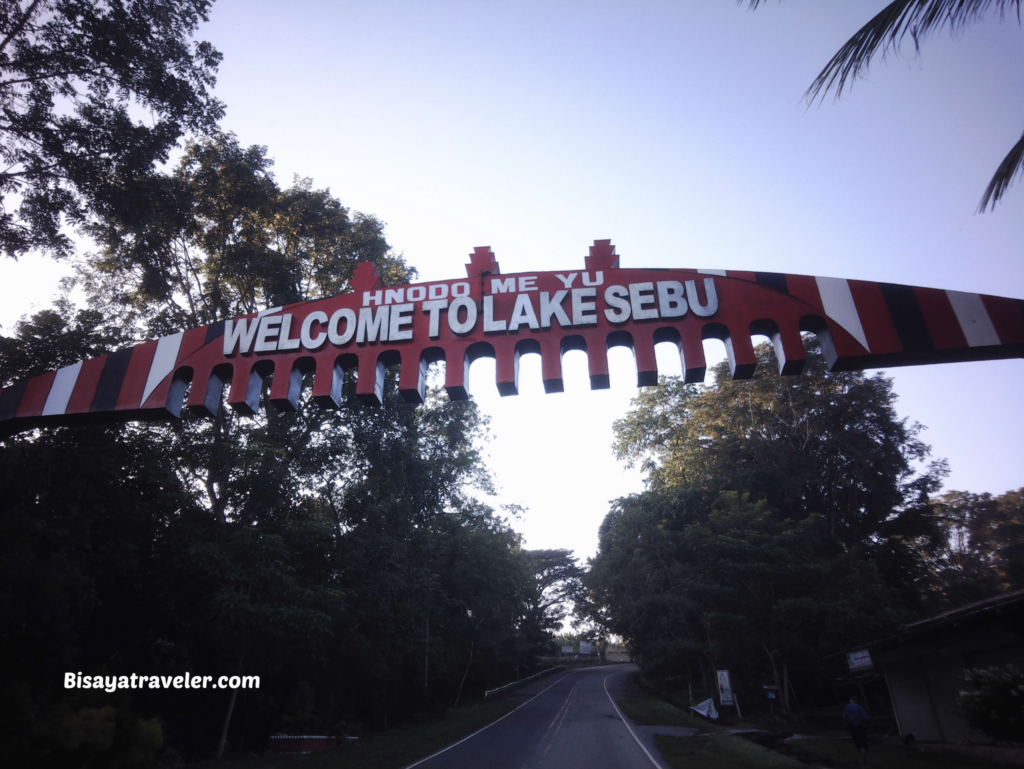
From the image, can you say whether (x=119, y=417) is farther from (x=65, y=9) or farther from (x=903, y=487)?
(x=903, y=487)

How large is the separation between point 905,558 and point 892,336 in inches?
1123

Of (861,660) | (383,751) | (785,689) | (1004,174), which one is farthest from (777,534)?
(1004,174)

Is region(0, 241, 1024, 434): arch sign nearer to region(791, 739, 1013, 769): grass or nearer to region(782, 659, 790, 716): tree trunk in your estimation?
region(791, 739, 1013, 769): grass

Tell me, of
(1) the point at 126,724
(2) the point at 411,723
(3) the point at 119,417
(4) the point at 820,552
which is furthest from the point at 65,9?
(4) the point at 820,552

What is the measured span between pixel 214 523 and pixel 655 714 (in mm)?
18825

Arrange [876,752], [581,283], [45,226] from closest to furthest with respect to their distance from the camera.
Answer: [581,283], [45,226], [876,752]

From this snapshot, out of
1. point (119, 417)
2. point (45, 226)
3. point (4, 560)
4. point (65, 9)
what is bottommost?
point (4, 560)

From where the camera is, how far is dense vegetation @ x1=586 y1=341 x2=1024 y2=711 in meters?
20.4

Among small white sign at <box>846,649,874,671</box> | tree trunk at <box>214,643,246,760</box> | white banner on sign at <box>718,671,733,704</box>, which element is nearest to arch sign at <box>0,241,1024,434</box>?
tree trunk at <box>214,643,246,760</box>

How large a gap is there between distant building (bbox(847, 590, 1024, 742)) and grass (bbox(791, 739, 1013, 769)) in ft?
2.26

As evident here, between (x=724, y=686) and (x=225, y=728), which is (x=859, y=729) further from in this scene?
(x=225, y=728)

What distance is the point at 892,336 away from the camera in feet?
14.7

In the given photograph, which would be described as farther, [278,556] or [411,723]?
[411,723]

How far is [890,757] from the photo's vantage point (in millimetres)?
12219
